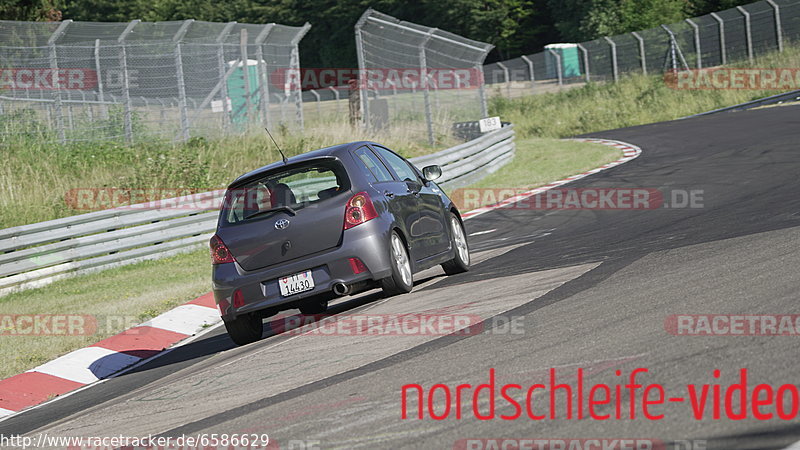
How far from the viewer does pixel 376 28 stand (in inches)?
1069

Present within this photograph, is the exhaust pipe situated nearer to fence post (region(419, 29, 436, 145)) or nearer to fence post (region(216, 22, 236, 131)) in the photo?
fence post (region(216, 22, 236, 131))

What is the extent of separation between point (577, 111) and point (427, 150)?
18954mm

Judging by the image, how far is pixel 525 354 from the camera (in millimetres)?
6133

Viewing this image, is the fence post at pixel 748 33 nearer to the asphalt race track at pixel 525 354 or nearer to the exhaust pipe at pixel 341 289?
the asphalt race track at pixel 525 354

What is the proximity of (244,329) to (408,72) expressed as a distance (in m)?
18.4

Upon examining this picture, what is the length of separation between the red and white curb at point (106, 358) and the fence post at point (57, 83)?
900cm

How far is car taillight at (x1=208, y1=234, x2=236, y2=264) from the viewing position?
9.10 metres

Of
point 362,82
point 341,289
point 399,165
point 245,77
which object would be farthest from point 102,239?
point 362,82

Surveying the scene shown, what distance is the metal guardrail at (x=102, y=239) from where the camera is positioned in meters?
14.2

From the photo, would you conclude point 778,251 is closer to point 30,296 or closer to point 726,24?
point 30,296

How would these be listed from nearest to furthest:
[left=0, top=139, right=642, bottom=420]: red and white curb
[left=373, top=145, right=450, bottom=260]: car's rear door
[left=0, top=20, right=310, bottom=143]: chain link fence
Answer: [left=0, top=139, right=642, bottom=420]: red and white curb, [left=373, top=145, right=450, bottom=260]: car's rear door, [left=0, top=20, right=310, bottom=143]: chain link fence

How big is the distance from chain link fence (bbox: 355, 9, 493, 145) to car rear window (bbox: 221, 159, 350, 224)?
682 inches

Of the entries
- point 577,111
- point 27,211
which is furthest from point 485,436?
point 577,111
